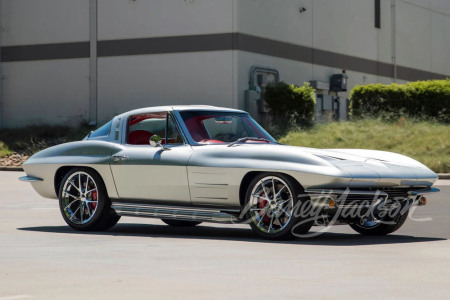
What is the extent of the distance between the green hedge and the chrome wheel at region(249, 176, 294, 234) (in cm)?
2293

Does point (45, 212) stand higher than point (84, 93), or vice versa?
point (84, 93)

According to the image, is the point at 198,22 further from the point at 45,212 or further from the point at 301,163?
the point at 301,163

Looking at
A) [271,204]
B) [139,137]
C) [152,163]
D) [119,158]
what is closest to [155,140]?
[152,163]

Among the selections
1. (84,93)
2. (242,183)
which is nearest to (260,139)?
(242,183)

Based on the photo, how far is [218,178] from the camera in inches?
398

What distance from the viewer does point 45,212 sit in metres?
14.5

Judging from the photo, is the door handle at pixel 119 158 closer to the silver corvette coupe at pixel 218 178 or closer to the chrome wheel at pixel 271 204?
the silver corvette coupe at pixel 218 178

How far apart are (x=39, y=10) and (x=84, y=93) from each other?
150 inches

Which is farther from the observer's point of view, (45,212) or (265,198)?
(45,212)

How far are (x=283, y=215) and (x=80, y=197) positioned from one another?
279 cm

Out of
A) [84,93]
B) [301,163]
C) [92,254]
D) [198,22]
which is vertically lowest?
[92,254]

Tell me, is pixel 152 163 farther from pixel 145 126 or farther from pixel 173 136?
pixel 145 126

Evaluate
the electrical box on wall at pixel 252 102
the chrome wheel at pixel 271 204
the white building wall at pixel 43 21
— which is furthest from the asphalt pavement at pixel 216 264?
the white building wall at pixel 43 21

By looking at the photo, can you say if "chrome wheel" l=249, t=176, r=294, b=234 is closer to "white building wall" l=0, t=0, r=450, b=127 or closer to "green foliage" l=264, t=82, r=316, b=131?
"green foliage" l=264, t=82, r=316, b=131
